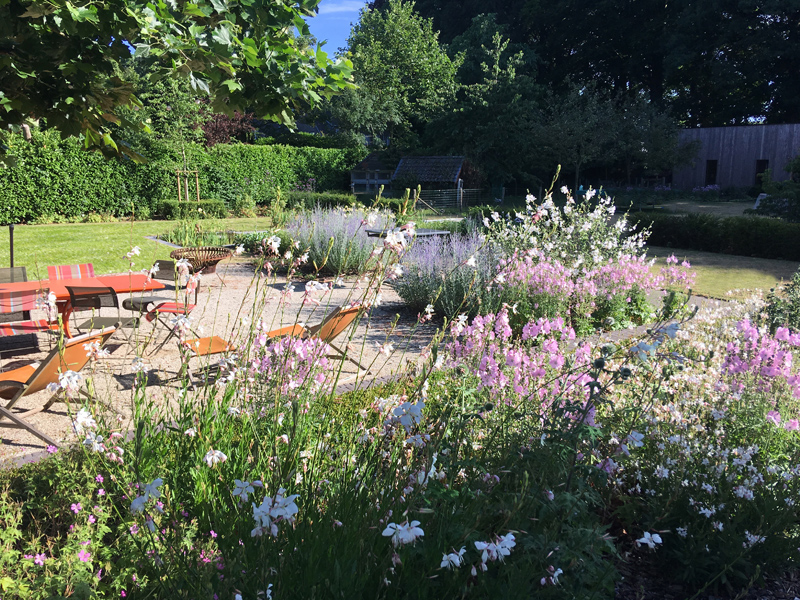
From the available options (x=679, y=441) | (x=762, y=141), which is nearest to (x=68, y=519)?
(x=679, y=441)

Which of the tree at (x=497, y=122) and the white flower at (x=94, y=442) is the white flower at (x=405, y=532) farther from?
the tree at (x=497, y=122)

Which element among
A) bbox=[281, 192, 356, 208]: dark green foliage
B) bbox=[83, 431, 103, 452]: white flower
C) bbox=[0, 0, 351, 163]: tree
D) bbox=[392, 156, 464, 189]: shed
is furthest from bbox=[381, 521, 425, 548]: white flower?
bbox=[392, 156, 464, 189]: shed

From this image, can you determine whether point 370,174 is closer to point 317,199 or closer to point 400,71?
point 317,199

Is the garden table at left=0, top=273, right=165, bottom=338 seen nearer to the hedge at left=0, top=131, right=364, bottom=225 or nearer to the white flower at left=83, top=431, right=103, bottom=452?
the white flower at left=83, top=431, right=103, bottom=452

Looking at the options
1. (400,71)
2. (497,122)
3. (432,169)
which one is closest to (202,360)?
(432,169)

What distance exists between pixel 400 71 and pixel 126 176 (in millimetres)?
22282

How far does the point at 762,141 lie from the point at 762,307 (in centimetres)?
2772

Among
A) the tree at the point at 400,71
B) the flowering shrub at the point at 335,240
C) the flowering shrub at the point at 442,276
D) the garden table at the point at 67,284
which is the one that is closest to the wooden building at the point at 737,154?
the tree at the point at 400,71

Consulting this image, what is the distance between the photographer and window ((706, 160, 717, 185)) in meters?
30.6

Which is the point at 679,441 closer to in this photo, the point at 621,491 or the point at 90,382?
the point at 621,491

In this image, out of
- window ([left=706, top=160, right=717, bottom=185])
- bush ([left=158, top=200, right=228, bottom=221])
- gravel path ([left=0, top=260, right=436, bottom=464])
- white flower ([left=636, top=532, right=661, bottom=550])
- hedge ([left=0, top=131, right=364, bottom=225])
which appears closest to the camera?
white flower ([left=636, top=532, right=661, bottom=550])

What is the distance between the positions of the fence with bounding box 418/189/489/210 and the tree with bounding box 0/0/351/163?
2011 centimetres

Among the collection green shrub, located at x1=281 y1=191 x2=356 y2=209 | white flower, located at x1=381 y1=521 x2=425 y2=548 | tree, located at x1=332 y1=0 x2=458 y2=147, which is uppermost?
tree, located at x1=332 y1=0 x2=458 y2=147

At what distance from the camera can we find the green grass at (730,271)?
9420 millimetres
